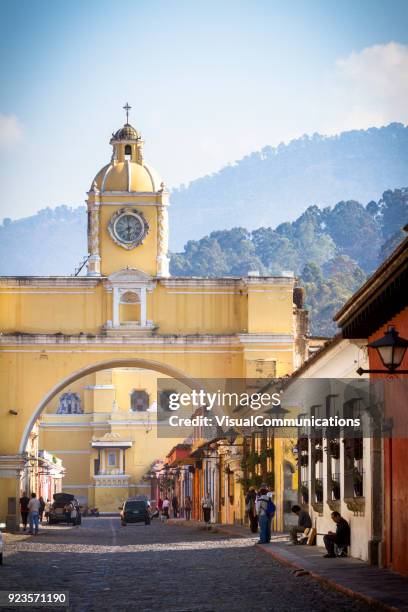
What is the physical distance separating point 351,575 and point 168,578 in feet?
7.82

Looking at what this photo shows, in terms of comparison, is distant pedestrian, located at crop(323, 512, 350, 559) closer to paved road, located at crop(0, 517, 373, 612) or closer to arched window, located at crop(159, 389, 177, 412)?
paved road, located at crop(0, 517, 373, 612)

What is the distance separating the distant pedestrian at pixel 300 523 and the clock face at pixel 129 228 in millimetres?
19730

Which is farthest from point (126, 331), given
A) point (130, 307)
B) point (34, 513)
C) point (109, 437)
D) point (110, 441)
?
point (109, 437)

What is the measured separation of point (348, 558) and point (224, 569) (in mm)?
2194

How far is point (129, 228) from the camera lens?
4766cm

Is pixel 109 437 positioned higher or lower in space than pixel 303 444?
higher

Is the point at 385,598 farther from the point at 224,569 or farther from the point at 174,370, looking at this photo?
the point at 174,370

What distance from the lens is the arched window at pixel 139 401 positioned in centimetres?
8575

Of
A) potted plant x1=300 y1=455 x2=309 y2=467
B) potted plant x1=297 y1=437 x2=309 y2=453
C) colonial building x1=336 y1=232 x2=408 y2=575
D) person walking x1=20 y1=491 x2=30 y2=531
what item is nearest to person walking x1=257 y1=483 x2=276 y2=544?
potted plant x1=300 y1=455 x2=309 y2=467

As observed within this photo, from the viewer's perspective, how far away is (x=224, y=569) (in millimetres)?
21359

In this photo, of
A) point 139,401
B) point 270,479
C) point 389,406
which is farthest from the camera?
point 139,401

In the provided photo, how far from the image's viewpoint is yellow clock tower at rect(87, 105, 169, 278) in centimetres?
4741

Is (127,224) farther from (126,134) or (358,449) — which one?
(358,449)

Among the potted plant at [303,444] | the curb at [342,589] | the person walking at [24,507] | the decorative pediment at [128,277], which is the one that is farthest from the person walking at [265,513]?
the decorative pediment at [128,277]
